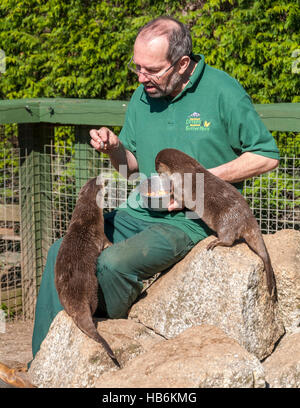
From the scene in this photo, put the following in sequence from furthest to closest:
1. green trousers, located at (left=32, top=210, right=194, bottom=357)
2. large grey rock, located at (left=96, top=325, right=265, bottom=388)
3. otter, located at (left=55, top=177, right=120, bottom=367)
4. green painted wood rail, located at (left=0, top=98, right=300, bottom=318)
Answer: green painted wood rail, located at (left=0, top=98, right=300, bottom=318) → green trousers, located at (left=32, top=210, right=194, bottom=357) → otter, located at (left=55, top=177, right=120, bottom=367) → large grey rock, located at (left=96, top=325, right=265, bottom=388)

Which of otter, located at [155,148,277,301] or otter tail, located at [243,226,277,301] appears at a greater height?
otter, located at [155,148,277,301]

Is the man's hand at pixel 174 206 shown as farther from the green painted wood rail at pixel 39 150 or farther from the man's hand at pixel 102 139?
the green painted wood rail at pixel 39 150

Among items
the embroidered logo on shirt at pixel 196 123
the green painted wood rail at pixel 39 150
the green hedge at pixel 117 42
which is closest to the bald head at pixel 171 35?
the embroidered logo on shirt at pixel 196 123

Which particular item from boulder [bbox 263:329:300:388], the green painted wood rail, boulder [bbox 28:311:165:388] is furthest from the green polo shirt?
the green painted wood rail

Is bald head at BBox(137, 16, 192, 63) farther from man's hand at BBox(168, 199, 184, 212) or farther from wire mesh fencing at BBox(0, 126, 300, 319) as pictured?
wire mesh fencing at BBox(0, 126, 300, 319)

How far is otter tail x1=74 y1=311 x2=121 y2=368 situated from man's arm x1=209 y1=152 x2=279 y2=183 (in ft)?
4.41

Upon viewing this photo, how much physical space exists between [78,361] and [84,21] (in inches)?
224

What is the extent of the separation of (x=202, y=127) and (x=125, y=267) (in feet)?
3.70

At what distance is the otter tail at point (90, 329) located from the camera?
3.84 metres

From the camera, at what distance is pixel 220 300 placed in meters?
4.12

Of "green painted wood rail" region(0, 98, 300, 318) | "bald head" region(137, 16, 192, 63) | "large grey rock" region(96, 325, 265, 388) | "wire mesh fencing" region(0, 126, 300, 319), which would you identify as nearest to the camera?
"large grey rock" region(96, 325, 265, 388)

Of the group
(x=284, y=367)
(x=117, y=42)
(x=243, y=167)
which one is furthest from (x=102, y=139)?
(x=117, y=42)

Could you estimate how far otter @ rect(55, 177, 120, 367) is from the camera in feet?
13.2

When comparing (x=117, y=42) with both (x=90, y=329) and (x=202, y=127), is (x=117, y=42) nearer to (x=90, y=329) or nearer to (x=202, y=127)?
(x=202, y=127)
